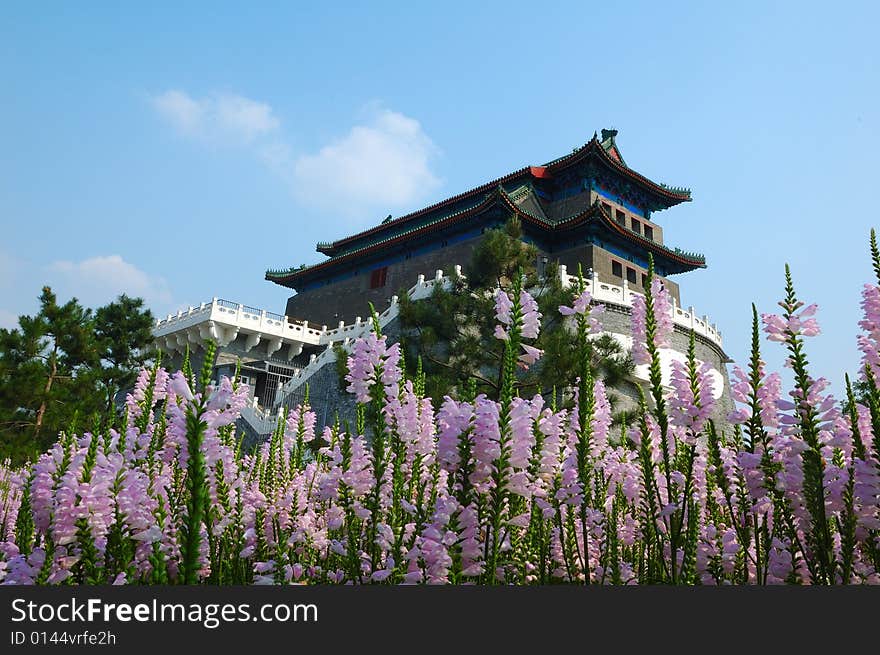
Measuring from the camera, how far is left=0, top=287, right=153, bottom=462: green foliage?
55.2ft

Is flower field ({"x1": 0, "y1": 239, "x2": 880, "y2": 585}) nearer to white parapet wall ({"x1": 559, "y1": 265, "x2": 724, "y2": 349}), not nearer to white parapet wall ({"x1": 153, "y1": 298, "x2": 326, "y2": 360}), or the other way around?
white parapet wall ({"x1": 559, "y1": 265, "x2": 724, "y2": 349})

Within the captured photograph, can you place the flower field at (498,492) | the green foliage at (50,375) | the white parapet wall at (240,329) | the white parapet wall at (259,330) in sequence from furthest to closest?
1. the white parapet wall at (240,329)
2. the white parapet wall at (259,330)
3. the green foliage at (50,375)
4. the flower field at (498,492)

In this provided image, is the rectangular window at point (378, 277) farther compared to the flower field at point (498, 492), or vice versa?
the rectangular window at point (378, 277)

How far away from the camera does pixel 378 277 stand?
112ft

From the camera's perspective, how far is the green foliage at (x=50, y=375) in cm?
1683

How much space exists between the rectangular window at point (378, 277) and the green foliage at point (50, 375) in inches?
596

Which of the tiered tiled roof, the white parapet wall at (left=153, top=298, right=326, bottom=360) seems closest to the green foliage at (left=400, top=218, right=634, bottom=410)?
the tiered tiled roof

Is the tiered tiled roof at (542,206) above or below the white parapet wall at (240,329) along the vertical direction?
above

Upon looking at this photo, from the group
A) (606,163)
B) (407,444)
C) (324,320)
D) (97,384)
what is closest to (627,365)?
(407,444)

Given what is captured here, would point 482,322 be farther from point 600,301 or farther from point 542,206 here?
point 542,206

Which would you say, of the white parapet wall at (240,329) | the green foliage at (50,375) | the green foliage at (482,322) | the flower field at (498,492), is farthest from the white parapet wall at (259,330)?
the flower field at (498,492)

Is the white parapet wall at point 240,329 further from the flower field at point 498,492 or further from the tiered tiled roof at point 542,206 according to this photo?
the flower field at point 498,492

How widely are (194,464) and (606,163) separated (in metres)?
31.2

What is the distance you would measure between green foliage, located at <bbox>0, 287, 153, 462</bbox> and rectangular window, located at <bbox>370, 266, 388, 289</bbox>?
15.1 m
